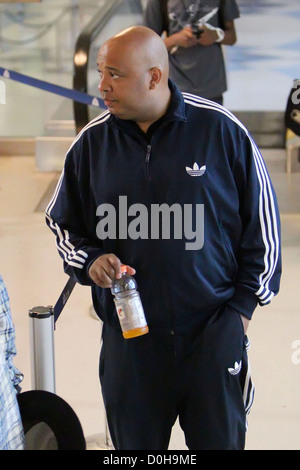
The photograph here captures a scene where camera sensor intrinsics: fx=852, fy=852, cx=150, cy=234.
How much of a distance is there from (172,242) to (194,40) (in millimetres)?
3821

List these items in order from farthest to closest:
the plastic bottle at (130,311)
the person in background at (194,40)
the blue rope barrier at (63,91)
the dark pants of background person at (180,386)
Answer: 1. the person in background at (194,40)
2. the blue rope barrier at (63,91)
3. the dark pants of background person at (180,386)
4. the plastic bottle at (130,311)

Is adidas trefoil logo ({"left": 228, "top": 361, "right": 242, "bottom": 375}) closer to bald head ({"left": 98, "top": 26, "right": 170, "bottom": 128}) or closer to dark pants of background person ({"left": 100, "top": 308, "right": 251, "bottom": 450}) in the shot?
dark pants of background person ({"left": 100, "top": 308, "right": 251, "bottom": 450})

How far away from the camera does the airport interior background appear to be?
4.15 metres

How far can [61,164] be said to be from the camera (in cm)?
894

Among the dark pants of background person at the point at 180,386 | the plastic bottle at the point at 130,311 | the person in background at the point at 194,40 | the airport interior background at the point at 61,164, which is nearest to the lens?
the plastic bottle at the point at 130,311

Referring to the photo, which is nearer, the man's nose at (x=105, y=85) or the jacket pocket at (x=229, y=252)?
the man's nose at (x=105, y=85)

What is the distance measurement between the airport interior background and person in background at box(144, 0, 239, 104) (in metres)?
1.21

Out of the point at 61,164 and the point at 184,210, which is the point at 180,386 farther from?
the point at 61,164

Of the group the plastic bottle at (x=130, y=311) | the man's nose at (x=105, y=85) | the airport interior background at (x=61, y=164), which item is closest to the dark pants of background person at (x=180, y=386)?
the plastic bottle at (x=130, y=311)

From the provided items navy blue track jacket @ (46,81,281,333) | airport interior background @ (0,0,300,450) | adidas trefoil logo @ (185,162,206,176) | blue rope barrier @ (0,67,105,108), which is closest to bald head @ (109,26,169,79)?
navy blue track jacket @ (46,81,281,333)

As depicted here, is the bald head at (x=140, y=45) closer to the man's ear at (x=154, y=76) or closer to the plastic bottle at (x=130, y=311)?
the man's ear at (x=154, y=76)

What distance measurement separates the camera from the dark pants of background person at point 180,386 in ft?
8.30

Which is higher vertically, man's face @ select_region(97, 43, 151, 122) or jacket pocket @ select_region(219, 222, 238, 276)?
man's face @ select_region(97, 43, 151, 122)

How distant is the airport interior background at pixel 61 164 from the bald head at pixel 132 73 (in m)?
1.12
